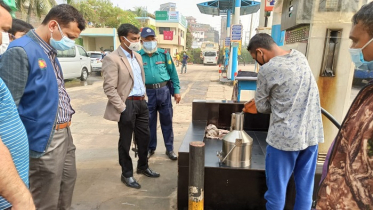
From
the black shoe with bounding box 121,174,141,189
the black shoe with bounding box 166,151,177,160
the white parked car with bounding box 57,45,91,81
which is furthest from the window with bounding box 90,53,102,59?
the black shoe with bounding box 121,174,141,189

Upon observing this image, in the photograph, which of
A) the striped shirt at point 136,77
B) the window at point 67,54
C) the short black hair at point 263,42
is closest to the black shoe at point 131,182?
the striped shirt at point 136,77

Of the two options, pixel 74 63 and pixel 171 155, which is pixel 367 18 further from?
pixel 74 63

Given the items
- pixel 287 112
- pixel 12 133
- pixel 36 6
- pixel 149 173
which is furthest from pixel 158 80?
pixel 36 6

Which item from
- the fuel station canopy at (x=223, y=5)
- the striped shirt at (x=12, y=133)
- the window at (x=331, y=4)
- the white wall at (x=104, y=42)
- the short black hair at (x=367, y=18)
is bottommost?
the striped shirt at (x=12, y=133)

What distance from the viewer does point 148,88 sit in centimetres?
367

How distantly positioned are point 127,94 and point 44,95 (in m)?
1.28

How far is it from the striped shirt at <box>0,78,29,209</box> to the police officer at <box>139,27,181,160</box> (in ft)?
8.05

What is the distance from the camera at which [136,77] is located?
3102mm

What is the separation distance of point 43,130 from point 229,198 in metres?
1.86

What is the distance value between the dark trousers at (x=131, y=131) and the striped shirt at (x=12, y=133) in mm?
1767

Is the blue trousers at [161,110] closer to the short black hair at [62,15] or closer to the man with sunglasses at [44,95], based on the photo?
the man with sunglasses at [44,95]

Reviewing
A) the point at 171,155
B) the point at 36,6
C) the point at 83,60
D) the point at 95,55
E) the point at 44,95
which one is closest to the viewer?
the point at 44,95

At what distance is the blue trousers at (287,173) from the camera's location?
2025 mm

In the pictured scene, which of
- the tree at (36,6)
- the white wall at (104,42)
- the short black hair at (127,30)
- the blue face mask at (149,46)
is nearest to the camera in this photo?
the short black hair at (127,30)
